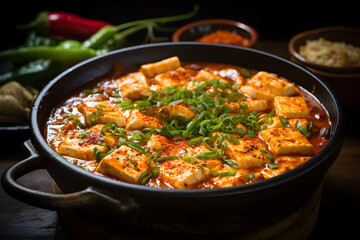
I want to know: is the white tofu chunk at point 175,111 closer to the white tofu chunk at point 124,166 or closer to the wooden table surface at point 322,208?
the white tofu chunk at point 124,166

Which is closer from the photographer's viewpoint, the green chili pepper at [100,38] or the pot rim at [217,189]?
the pot rim at [217,189]

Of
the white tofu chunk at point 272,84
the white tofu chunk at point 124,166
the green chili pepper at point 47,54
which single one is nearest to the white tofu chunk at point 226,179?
the white tofu chunk at point 124,166

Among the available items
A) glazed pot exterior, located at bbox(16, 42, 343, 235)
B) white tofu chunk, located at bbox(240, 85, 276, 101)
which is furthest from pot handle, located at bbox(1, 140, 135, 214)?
white tofu chunk, located at bbox(240, 85, 276, 101)

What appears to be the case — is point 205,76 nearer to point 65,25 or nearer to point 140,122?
point 140,122

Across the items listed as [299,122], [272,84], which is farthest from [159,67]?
[299,122]

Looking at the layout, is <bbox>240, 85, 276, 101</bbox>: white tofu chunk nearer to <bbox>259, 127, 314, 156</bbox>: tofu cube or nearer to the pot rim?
<bbox>259, 127, 314, 156</bbox>: tofu cube

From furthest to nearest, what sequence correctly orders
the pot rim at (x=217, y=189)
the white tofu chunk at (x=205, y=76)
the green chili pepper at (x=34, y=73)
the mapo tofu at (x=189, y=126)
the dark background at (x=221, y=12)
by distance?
the dark background at (x=221, y=12), the green chili pepper at (x=34, y=73), the white tofu chunk at (x=205, y=76), the mapo tofu at (x=189, y=126), the pot rim at (x=217, y=189)

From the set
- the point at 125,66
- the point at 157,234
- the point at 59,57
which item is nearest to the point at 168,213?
the point at 157,234
